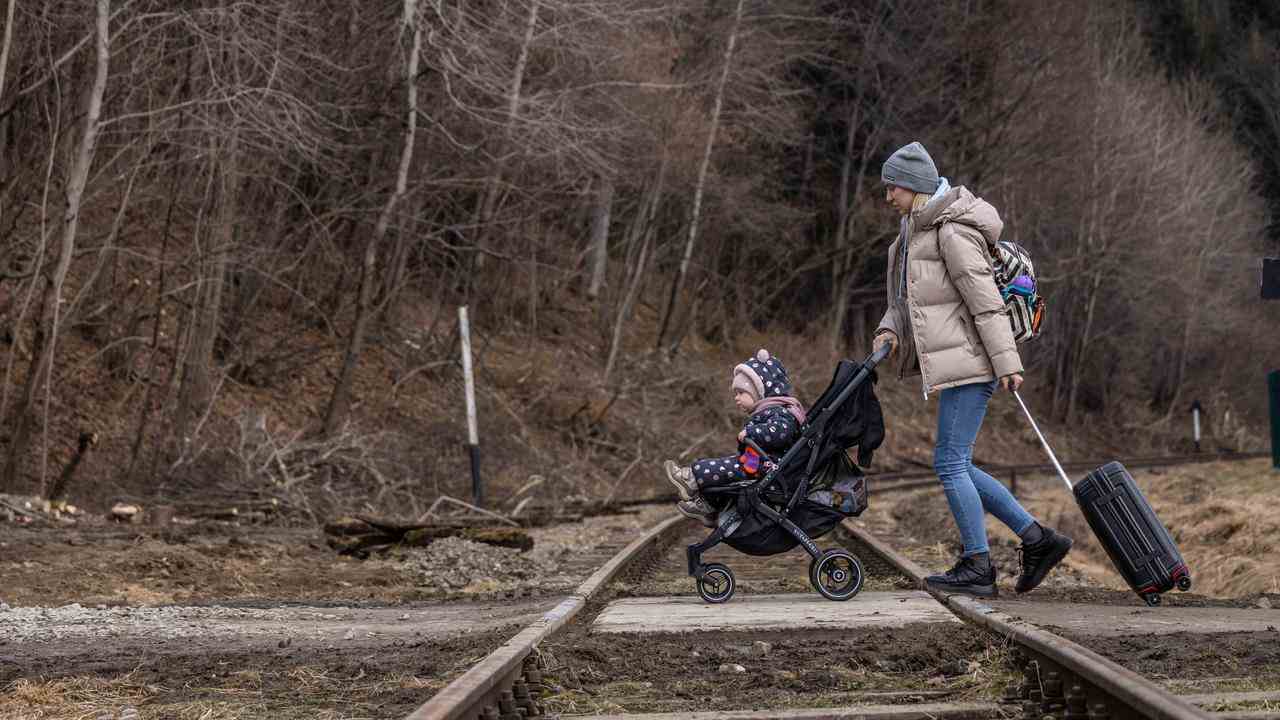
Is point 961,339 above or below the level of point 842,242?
below

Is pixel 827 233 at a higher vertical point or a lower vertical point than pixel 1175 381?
higher

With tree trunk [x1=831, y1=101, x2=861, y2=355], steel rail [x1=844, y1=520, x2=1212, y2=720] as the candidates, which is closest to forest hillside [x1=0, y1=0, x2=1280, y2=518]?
tree trunk [x1=831, y1=101, x2=861, y2=355]

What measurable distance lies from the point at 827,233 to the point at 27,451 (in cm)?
2309

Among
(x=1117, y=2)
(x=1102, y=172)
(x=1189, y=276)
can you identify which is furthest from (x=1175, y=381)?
(x=1117, y=2)

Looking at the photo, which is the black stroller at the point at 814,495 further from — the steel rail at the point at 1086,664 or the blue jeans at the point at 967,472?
the steel rail at the point at 1086,664

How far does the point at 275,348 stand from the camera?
21.3 m

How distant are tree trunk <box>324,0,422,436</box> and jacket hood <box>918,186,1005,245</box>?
1250cm

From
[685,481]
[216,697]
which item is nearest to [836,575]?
[685,481]

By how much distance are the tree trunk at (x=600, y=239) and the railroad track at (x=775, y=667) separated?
20.4 metres

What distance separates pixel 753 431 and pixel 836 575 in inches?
31.7

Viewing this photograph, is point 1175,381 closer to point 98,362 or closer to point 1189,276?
point 1189,276

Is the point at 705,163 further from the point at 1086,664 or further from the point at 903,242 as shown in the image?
the point at 1086,664

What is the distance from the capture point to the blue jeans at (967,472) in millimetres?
7602

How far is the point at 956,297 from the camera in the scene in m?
7.62
